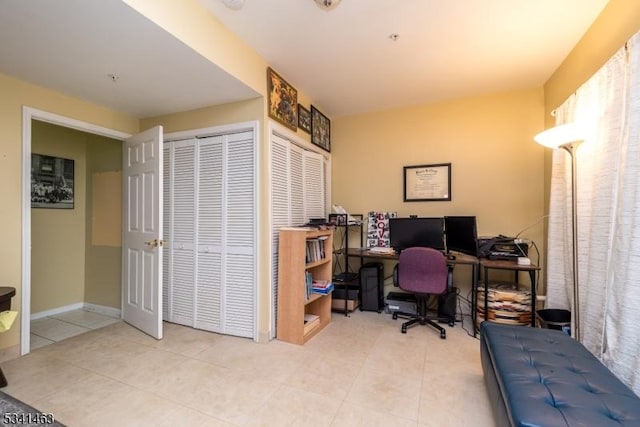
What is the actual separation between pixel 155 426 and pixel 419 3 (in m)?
3.11

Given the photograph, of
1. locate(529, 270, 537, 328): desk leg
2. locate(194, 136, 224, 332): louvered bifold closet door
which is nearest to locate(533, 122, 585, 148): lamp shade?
locate(529, 270, 537, 328): desk leg

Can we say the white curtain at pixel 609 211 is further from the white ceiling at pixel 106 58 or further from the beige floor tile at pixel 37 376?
the beige floor tile at pixel 37 376

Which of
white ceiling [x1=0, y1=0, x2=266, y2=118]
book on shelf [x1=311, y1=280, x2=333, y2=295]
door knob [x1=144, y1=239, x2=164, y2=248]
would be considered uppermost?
white ceiling [x1=0, y1=0, x2=266, y2=118]

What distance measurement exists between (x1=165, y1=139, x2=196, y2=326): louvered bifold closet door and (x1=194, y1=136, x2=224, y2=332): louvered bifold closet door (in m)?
0.10

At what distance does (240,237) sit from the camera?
279 centimetres

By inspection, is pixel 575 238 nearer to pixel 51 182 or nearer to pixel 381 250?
pixel 381 250

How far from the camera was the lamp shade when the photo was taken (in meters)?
2.00

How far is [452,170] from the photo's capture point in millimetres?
3531

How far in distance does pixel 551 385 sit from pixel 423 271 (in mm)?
1563

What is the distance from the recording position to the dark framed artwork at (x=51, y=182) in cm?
332

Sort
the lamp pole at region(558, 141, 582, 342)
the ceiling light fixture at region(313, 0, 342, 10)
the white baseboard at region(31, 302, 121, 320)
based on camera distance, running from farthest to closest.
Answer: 1. the white baseboard at region(31, 302, 121, 320)
2. the lamp pole at region(558, 141, 582, 342)
3. the ceiling light fixture at region(313, 0, 342, 10)

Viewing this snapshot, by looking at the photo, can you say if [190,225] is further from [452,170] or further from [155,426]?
[452,170]

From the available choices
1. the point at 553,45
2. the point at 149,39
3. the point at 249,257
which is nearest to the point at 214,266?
the point at 249,257

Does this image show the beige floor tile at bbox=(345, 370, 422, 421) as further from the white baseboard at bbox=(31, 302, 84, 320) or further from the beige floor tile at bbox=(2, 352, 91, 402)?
the white baseboard at bbox=(31, 302, 84, 320)
